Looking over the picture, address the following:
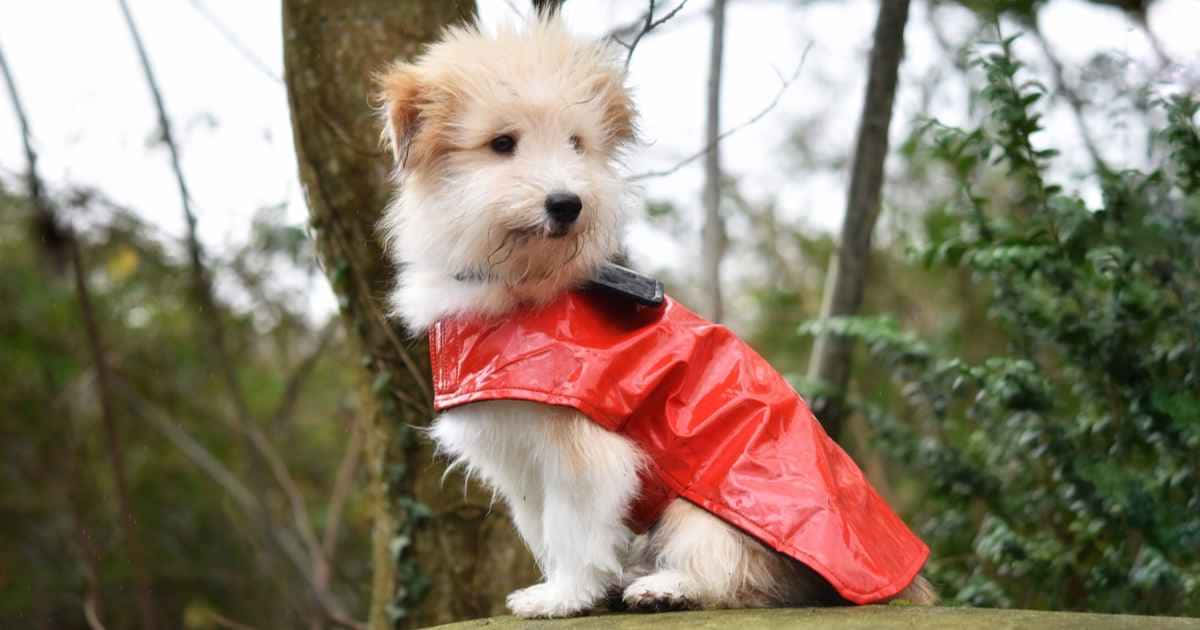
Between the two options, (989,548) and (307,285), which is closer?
(989,548)

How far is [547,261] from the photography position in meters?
3.23

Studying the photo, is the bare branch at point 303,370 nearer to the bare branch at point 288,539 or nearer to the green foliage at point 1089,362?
the bare branch at point 288,539

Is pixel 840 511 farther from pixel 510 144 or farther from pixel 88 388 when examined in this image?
pixel 88 388

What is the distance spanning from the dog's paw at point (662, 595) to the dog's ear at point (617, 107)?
52.1 inches

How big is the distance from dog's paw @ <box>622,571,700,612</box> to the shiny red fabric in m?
0.23

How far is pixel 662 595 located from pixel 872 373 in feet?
28.5

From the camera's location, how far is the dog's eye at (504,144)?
10.7ft

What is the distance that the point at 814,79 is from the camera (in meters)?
12.0

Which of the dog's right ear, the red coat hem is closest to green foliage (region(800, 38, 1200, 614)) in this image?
the red coat hem

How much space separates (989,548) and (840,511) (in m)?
1.63

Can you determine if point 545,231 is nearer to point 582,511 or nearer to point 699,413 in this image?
point 699,413

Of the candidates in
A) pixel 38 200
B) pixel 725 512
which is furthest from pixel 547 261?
pixel 38 200

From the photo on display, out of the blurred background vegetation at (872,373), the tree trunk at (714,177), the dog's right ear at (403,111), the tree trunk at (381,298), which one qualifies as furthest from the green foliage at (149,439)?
the dog's right ear at (403,111)

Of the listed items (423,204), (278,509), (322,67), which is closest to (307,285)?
(278,509)
